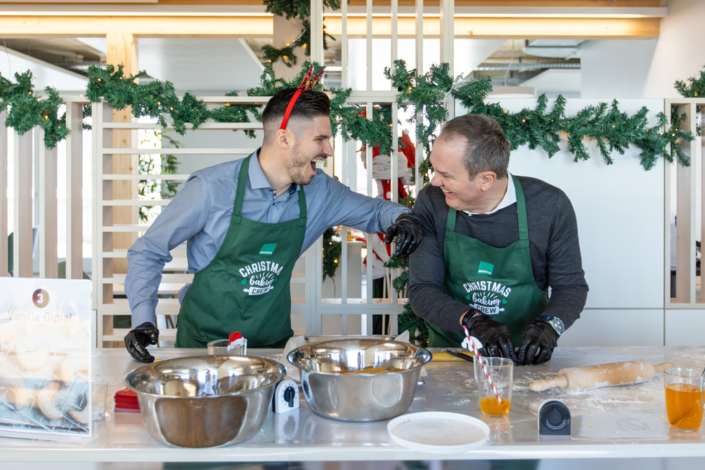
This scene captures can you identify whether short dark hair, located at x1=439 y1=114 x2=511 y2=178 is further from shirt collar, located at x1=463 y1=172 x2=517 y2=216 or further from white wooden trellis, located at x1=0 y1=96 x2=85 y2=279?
white wooden trellis, located at x1=0 y1=96 x2=85 y2=279

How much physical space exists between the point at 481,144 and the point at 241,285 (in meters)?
1.01

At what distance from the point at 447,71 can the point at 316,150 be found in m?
0.86

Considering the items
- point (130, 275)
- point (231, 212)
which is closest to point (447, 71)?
point (231, 212)

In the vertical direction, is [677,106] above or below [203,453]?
above

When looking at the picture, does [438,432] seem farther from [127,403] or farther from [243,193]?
[243,193]

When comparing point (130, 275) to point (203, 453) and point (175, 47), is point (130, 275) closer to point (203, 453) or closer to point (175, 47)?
point (203, 453)

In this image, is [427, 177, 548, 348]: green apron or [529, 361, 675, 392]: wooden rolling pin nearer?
[529, 361, 675, 392]: wooden rolling pin

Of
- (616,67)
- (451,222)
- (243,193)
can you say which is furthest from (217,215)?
(616,67)

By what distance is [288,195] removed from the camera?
236 centimetres

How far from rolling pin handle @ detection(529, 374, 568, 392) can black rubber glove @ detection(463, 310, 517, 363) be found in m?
0.17

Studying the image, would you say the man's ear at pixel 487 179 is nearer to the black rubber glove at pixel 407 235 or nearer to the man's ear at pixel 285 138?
the black rubber glove at pixel 407 235

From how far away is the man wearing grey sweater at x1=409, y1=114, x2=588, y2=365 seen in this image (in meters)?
2.08

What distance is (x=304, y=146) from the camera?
2.26m

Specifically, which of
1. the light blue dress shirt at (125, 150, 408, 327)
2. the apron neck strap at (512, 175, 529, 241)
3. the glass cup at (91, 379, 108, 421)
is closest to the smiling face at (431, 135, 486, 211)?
the apron neck strap at (512, 175, 529, 241)
